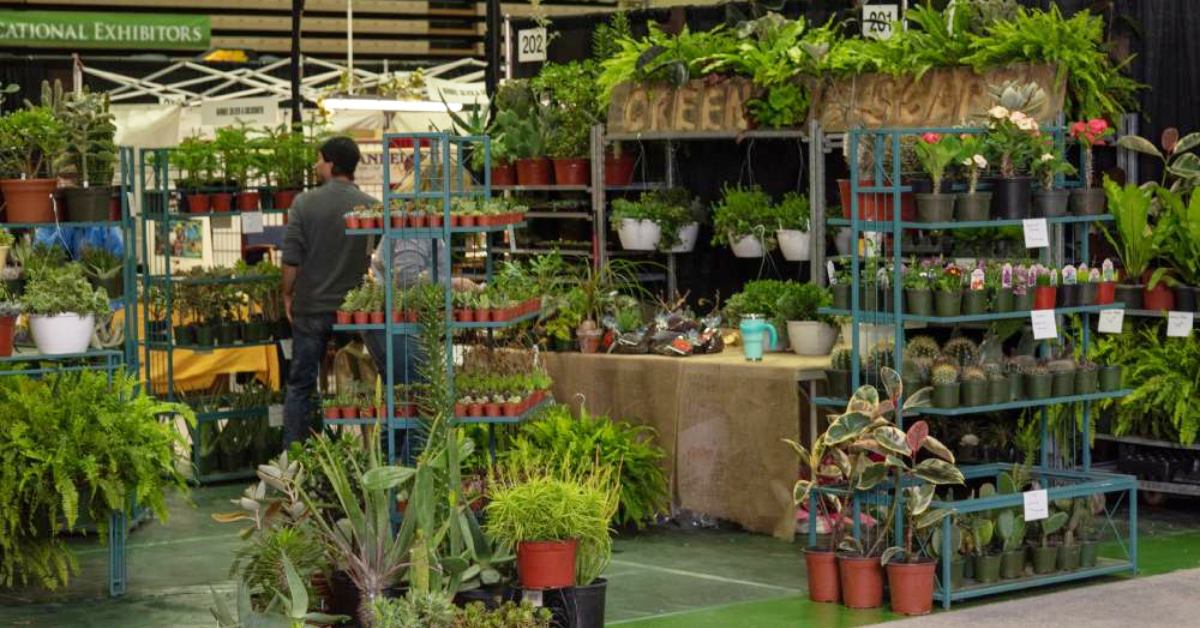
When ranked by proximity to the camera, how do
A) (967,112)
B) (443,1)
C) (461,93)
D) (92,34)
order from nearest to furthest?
(967,112) → (461,93) → (92,34) → (443,1)

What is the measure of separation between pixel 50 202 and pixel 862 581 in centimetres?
389

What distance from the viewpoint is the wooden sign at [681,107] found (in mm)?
9523

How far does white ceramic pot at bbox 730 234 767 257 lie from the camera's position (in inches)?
379

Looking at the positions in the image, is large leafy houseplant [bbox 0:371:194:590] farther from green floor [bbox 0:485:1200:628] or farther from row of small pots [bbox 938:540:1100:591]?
row of small pots [bbox 938:540:1100:591]

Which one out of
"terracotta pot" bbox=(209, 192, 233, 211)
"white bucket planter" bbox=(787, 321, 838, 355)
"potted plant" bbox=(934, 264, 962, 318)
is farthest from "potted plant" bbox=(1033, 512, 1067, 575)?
"terracotta pot" bbox=(209, 192, 233, 211)

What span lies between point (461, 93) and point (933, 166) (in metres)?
7.85

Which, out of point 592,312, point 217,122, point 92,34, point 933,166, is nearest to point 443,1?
point 92,34

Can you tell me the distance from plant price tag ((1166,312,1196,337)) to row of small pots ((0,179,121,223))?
199 inches

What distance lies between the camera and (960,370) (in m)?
7.48

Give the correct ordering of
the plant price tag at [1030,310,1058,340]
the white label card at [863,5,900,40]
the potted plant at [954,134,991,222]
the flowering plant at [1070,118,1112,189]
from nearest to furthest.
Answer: the potted plant at [954,134,991,222]
the plant price tag at [1030,310,1058,340]
the flowering plant at [1070,118,1112,189]
the white label card at [863,5,900,40]

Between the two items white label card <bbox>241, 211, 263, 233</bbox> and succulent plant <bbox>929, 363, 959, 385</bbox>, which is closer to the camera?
succulent plant <bbox>929, 363, 959, 385</bbox>

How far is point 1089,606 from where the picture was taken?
720 centimetres

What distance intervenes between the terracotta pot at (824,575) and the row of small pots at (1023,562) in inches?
16.3

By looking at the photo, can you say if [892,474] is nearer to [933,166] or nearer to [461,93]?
[933,166]
